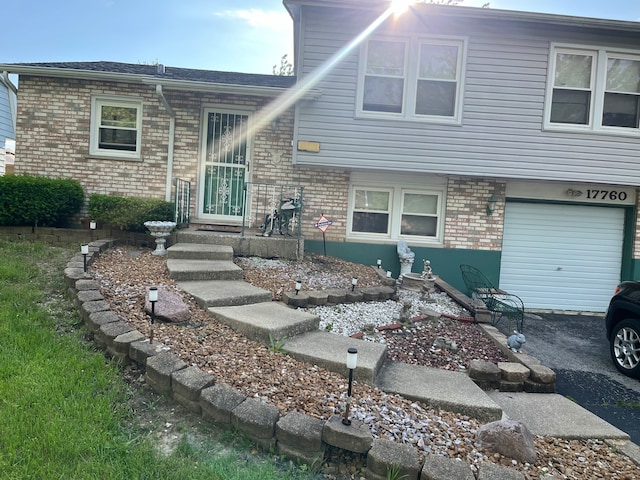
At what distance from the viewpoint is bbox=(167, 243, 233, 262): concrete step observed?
5.95 meters

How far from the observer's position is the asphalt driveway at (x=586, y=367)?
13.7 feet

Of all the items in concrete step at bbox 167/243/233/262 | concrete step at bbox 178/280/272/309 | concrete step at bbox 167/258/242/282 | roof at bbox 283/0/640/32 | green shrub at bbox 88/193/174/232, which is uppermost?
roof at bbox 283/0/640/32

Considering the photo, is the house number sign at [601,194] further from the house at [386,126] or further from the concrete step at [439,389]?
the concrete step at [439,389]

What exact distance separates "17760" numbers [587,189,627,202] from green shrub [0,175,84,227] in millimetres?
10746

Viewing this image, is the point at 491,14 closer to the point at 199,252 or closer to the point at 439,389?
the point at 199,252

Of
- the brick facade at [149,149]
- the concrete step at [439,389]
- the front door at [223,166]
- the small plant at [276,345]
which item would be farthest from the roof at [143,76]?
the concrete step at [439,389]

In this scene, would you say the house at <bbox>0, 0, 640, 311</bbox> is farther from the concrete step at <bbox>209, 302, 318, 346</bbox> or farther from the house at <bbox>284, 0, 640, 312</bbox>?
the concrete step at <bbox>209, 302, 318, 346</bbox>

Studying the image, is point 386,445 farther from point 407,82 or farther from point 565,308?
point 565,308

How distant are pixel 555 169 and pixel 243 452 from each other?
819cm

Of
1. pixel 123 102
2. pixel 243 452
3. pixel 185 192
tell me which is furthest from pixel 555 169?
pixel 123 102

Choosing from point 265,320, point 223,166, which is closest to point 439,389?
point 265,320

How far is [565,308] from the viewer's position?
9.23 meters

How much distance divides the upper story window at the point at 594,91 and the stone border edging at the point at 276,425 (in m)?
7.91

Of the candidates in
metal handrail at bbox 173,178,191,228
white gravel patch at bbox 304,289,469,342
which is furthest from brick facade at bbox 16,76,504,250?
white gravel patch at bbox 304,289,469,342
